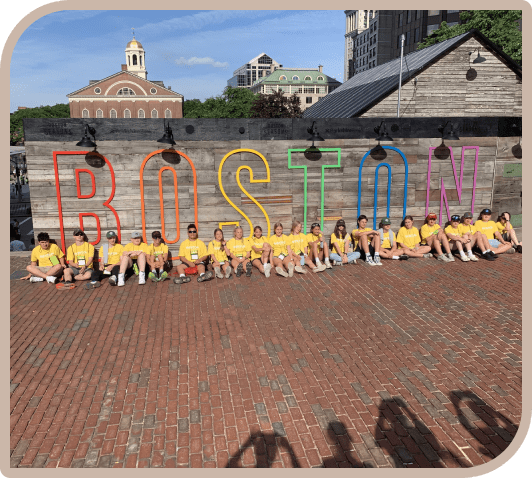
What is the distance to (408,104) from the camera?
18672 millimetres

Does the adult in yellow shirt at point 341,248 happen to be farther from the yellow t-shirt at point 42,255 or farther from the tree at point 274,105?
the tree at point 274,105

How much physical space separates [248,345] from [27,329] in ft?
13.9

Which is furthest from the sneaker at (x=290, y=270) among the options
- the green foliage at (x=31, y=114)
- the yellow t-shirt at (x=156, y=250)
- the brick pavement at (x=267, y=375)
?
the green foliage at (x=31, y=114)

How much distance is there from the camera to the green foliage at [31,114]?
70938 mm

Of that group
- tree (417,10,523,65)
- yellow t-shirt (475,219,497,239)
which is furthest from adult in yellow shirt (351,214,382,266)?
tree (417,10,523,65)

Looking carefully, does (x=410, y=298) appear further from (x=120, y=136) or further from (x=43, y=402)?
(x=120, y=136)

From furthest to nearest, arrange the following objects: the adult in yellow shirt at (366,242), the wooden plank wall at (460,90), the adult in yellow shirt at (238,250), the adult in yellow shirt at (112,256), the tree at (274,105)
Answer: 1. the tree at (274,105)
2. the wooden plank wall at (460,90)
3. the adult in yellow shirt at (366,242)
4. the adult in yellow shirt at (238,250)
5. the adult in yellow shirt at (112,256)

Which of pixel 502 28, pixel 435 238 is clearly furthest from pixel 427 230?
pixel 502 28

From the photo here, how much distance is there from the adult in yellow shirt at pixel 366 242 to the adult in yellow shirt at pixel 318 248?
45.9 inches

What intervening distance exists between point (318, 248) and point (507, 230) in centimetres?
609

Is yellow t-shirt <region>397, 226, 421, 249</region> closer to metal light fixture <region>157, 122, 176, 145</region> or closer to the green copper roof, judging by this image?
metal light fixture <region>157, 122, 176, 145</region>

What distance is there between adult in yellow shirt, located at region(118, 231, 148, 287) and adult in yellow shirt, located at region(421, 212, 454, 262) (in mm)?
8114

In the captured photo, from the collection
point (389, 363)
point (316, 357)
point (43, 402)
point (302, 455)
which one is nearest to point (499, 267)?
point (389, 363)

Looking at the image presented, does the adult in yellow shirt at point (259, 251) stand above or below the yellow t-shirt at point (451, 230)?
below
